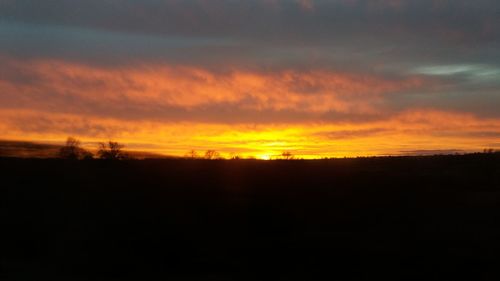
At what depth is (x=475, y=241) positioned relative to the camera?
58.1ft

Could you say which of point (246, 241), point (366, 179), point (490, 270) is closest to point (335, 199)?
point (366, 179)

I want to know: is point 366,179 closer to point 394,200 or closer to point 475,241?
point 394,200

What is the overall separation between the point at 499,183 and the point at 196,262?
1395cm

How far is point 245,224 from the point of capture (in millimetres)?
19391

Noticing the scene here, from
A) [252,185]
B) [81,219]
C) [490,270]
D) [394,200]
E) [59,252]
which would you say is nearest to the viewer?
[490,270]

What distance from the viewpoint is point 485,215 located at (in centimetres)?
1998

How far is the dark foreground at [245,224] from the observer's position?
16.0 metres

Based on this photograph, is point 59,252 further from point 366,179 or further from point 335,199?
point 366,179

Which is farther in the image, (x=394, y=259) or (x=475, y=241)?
(x=475, y=241)

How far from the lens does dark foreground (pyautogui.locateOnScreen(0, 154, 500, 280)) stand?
15953mm

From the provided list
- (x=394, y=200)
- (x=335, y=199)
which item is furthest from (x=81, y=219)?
(x=394, y=200)

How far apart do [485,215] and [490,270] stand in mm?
4763

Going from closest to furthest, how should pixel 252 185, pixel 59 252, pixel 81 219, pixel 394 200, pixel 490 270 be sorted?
1. pixel 490 270
2. pixel 59 252
3. pixel 81 219
4. pixel 394 200
5. pixel 252 185

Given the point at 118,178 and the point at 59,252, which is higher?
the point at 118,178
